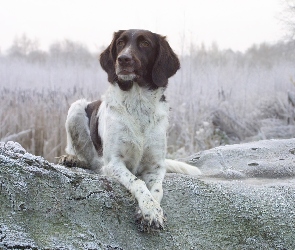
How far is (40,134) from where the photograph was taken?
229 inches

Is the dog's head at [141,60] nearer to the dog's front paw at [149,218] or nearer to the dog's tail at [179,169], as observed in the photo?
the dog's tail at [179,169]

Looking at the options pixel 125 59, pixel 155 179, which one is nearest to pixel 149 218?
pixel 155 179

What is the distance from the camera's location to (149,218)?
2270mm

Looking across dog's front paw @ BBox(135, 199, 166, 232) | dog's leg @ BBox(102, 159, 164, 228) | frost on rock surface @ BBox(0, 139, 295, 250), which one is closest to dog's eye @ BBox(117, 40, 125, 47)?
dog's leg @ BBox(102, 159, 164, 228)

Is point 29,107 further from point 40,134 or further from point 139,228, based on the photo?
point 139,228

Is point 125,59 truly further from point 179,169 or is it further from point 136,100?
point 179,169

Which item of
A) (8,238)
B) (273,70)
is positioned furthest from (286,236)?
(273,70)

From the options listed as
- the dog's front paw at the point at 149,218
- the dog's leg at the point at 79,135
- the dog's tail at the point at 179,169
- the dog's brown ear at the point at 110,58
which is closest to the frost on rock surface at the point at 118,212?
the dog's front paw at the point at 149,218

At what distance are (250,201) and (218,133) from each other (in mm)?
5269

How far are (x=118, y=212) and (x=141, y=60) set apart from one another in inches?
47.0

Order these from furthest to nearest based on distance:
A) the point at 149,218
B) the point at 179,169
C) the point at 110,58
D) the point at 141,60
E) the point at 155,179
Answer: the point at 179,169 < the point at 110,58 < the point at 141,60 < the point at 155,179 < the point at 149,218

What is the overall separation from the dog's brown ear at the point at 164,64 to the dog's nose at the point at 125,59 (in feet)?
1.05

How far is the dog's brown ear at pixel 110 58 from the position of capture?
3.40 metres

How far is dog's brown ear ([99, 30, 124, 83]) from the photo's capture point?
11.2 ft
